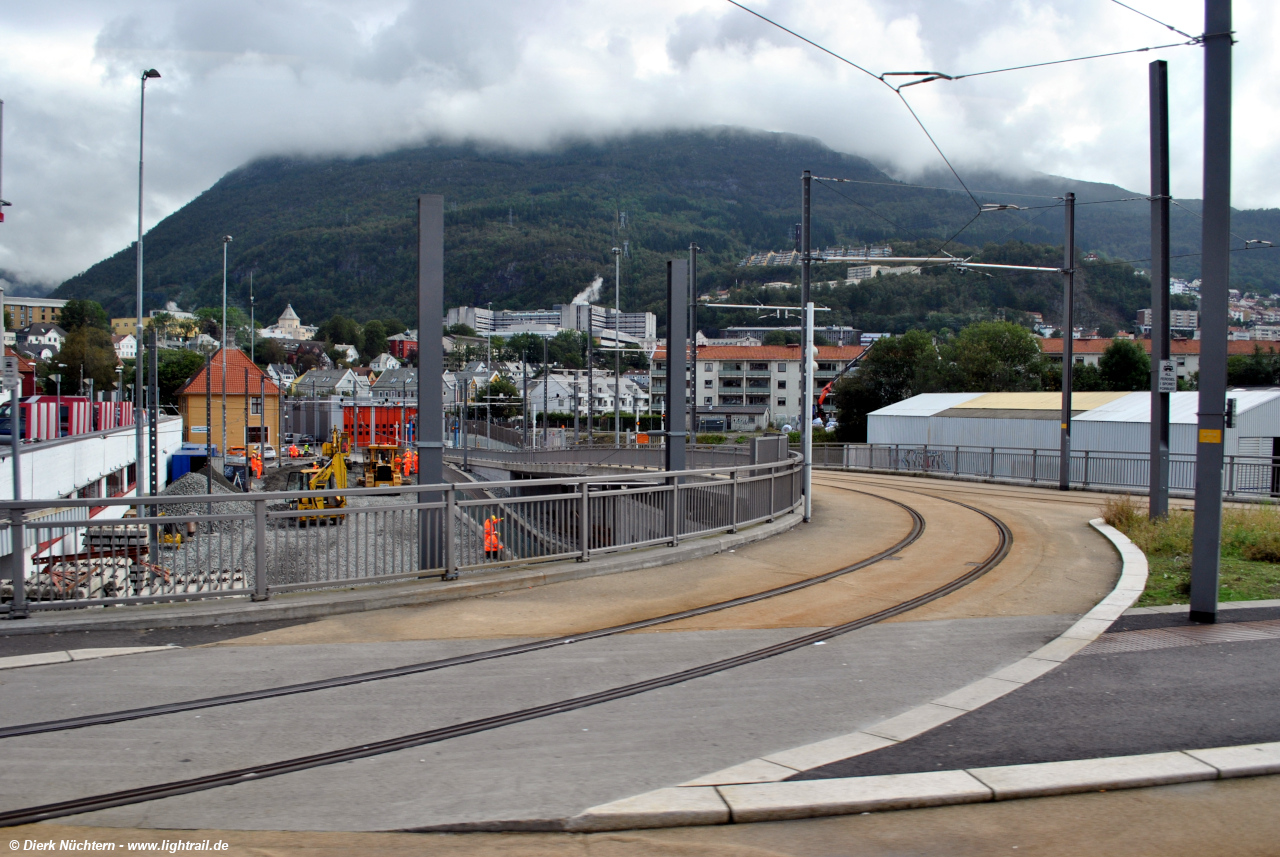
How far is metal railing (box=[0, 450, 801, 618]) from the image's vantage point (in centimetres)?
880

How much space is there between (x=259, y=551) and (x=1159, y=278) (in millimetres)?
16003

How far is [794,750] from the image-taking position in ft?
18.4

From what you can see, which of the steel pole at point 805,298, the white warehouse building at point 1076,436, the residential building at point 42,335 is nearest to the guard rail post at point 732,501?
the steel pole at point 805,298

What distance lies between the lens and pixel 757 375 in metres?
132

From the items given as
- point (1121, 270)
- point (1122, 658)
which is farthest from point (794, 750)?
point (1121, 270)

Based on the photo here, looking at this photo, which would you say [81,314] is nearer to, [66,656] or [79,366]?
[79,366]

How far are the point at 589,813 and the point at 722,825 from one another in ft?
2.14

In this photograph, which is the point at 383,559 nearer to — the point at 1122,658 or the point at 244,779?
the point at 244,779

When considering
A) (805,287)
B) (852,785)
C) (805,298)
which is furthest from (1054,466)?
(852,785)

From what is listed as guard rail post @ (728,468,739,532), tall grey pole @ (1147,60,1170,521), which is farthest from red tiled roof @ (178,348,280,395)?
tall grey pole @ (1147,60,1170,521)

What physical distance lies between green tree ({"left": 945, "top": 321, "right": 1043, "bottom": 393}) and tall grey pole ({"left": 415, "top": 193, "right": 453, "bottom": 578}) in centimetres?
7279

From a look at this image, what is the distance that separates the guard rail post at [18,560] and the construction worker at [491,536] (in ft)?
14.5

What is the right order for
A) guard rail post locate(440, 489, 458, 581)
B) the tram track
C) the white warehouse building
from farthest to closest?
the white warehouse building, guard rail post locate(440, 489, 458, 581), the tram track

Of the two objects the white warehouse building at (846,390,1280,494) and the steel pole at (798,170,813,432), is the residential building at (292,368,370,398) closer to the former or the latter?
the white warehouse building at (846,390,1280,494)
